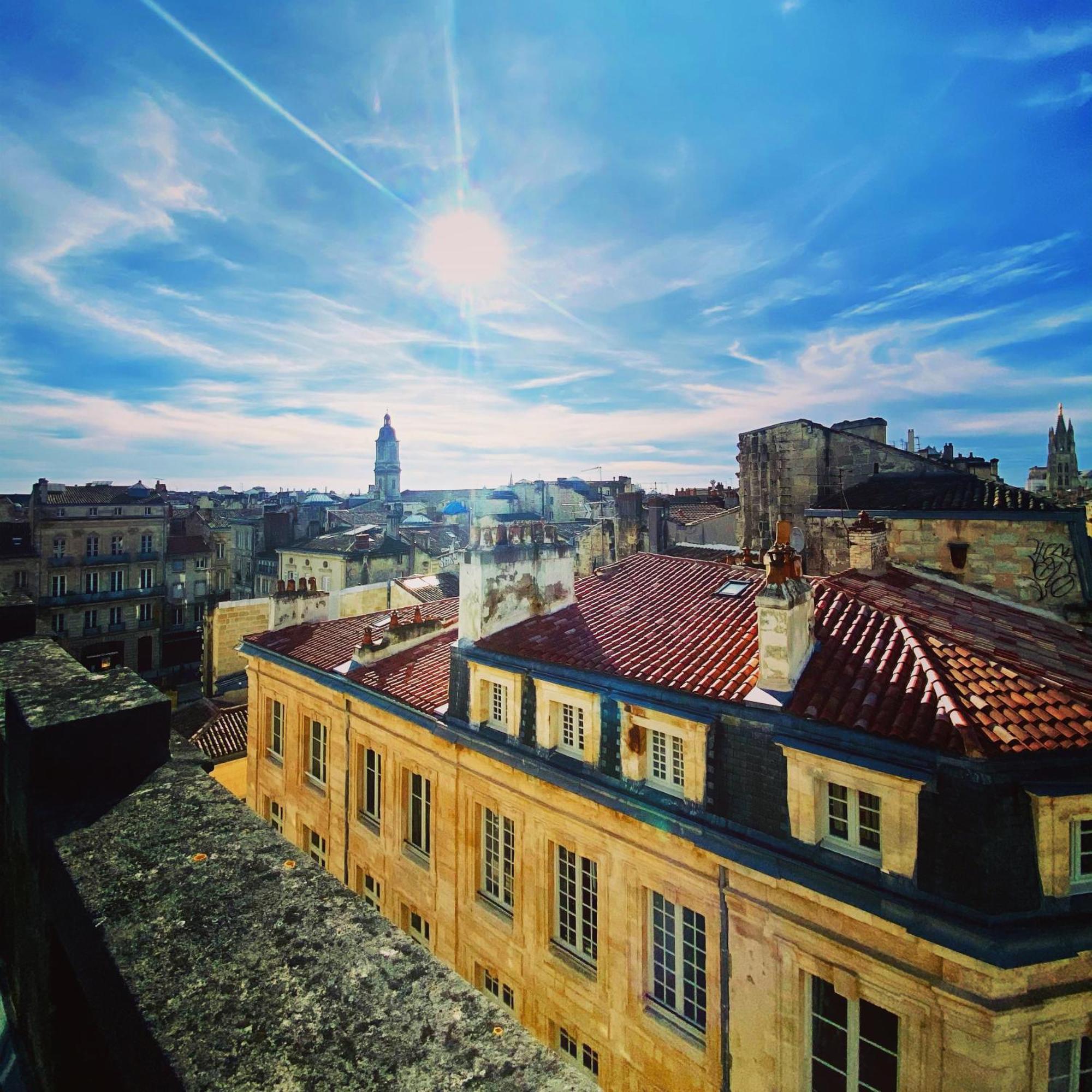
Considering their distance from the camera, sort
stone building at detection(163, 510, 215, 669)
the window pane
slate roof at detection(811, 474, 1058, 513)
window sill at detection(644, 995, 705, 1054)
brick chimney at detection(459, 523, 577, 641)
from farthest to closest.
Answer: stone building at detection(163, 510, 215, 669) < slate roof at detection(811, 474, 1058, 513) < brick chimney at detection(459, 523, 577, 641) < window sill at detection(644, 995, 705, 1054) < the window pane

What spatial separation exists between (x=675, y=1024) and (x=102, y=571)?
44181mm

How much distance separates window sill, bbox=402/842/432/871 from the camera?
12336 mm

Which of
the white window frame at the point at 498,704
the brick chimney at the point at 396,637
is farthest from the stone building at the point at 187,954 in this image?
the brick chimney at the point at 396,637

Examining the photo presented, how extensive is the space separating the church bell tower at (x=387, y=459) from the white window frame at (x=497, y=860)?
124 meters

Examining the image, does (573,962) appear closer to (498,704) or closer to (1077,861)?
(498,704)

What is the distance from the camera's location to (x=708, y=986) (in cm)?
817

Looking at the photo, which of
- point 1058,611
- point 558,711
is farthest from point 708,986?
point 1058,611

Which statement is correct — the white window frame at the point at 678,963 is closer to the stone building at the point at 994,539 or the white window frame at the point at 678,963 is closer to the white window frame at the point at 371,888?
A: the white window frame at the point at 371,888

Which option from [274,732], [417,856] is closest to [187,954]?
[417,856]

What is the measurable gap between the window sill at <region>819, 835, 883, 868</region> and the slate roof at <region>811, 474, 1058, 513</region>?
29.2 ft

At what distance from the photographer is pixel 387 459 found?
137 metres

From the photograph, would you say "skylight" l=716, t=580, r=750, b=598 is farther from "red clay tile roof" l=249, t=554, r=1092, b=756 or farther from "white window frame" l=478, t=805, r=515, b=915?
"white window frame" l=478, t=805, r=515, b=915

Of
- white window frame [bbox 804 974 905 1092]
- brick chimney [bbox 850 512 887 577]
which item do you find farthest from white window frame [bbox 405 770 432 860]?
brick chimney [bbox 850 512 887 577]

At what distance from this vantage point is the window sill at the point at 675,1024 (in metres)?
8.26
